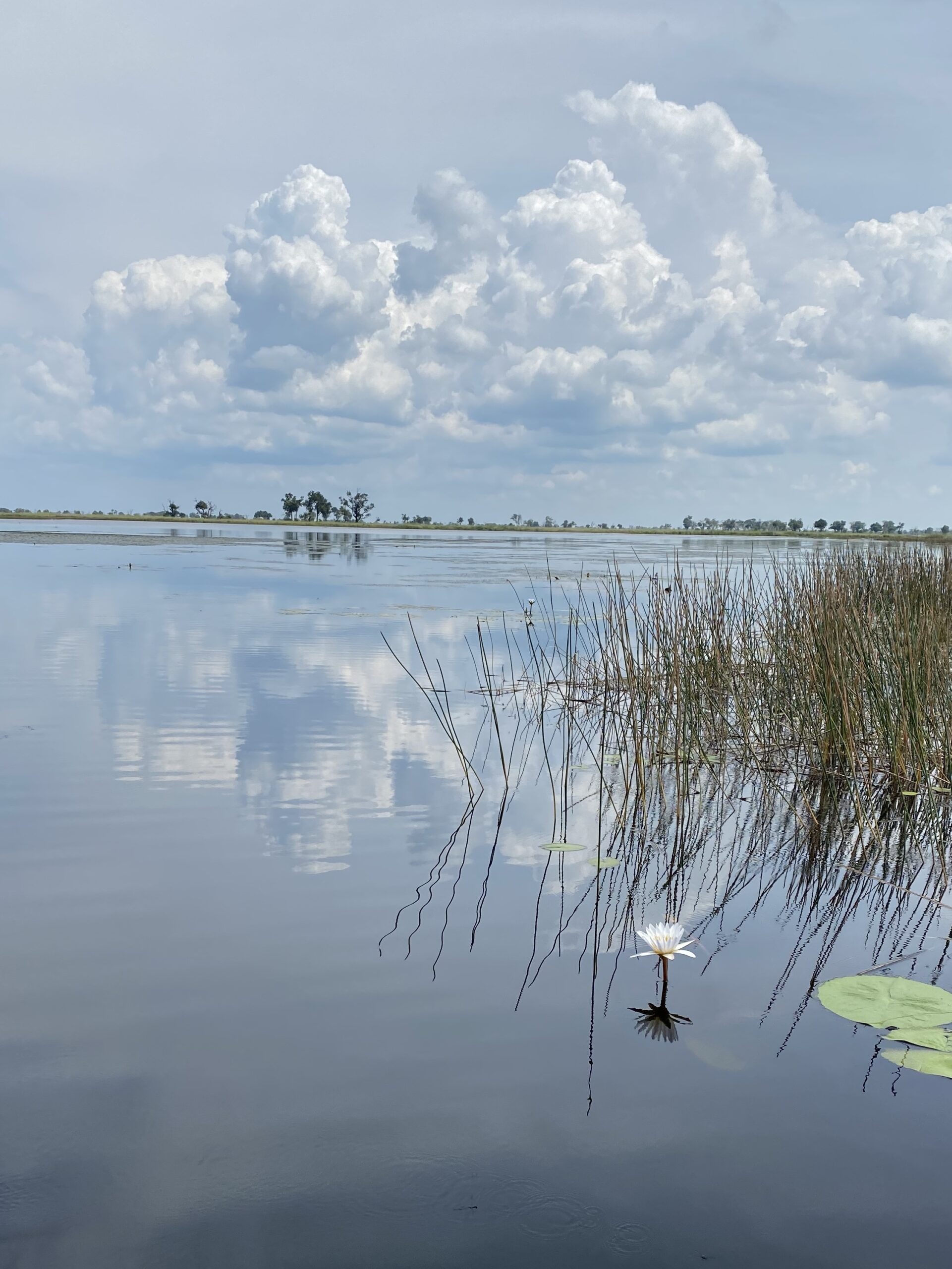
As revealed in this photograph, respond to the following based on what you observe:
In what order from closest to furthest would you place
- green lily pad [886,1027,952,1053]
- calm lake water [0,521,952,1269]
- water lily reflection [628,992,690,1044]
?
calm lake water [0,521,952,1269] → green lily pad [886,1027,952,1053] → water lily reflection [628,992,690,1044]

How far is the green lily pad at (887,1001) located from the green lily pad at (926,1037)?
1cm

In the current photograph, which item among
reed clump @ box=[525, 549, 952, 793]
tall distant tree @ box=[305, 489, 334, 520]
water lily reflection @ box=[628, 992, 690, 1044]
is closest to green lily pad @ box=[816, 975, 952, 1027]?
water lily reflection @ box=[628, 992, 690, 1044]

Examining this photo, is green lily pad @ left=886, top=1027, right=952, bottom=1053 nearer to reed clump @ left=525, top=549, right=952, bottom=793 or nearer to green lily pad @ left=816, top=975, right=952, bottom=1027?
green lily pad @ left=816, top=975, right=952, bottom=1027

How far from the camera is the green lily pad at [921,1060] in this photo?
268cm

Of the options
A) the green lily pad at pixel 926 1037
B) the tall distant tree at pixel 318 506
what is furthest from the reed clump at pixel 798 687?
the tall distant tree at pixel 318 506

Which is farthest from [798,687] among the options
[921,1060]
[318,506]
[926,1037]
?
[318,506]

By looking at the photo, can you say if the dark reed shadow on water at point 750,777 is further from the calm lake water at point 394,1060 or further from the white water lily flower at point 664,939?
the white water lily flower at point 664,939

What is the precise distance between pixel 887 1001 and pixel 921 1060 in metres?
0.32

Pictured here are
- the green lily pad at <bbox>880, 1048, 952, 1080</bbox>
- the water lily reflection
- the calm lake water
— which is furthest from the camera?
the water lily reflection

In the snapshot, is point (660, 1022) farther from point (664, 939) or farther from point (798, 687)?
point (798, 687)

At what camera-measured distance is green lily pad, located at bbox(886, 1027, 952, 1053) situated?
279 centimetres

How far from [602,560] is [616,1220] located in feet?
104

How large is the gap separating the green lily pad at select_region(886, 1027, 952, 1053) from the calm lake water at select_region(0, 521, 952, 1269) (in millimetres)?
103

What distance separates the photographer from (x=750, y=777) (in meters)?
6.32
